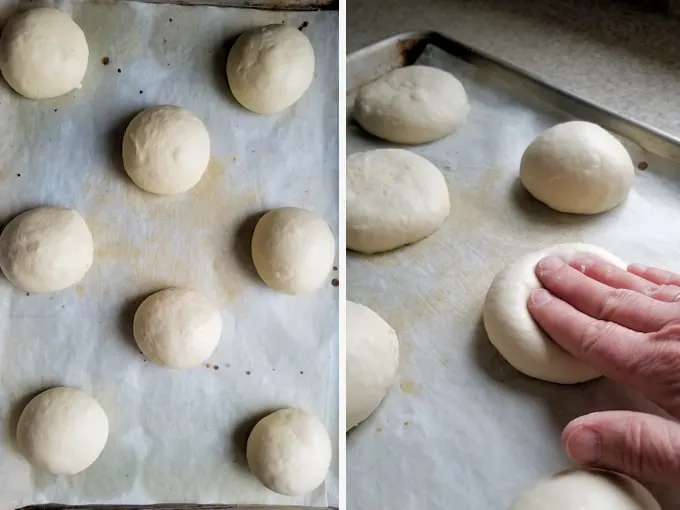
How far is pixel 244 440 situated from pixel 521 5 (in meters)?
1.20

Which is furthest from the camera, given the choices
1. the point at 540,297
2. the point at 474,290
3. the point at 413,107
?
the point at 413,107

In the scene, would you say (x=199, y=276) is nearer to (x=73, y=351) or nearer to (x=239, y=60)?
(x=73, y=351)

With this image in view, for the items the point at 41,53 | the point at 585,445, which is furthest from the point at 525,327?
the point at 41,53

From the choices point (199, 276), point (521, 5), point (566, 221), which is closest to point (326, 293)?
point (199, 276)

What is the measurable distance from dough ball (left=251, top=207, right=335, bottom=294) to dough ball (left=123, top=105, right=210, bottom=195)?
0.11 meters

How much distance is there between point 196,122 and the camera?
960 mm

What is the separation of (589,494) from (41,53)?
2.84 ft

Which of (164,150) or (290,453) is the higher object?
(164,150)

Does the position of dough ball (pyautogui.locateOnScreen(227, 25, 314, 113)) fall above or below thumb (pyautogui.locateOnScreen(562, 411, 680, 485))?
above

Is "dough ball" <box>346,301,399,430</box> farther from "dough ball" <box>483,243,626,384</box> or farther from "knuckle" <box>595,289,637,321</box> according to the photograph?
"knuckle" <box>595,289,637,321</box>

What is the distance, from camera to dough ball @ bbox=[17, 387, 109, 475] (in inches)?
34.6

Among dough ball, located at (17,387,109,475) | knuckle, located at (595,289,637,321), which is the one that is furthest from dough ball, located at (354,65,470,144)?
dough ball, located at (17,387,109,475)

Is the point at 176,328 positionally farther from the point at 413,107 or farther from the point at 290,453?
the point at 413,107

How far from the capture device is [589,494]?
919 millimetres
